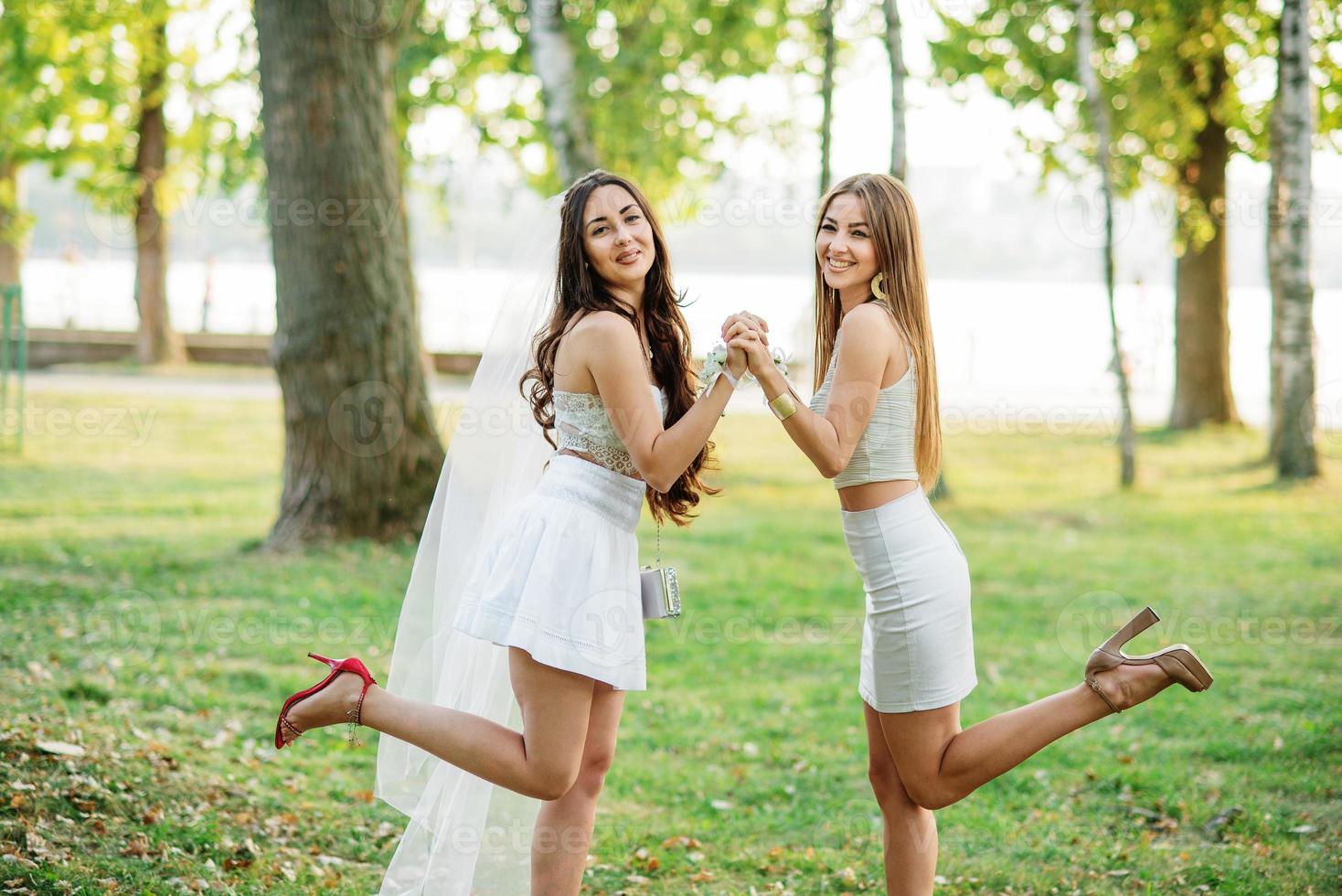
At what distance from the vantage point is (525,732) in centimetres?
319

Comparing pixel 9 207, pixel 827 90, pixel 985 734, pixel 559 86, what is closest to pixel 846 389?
pixel 985 734

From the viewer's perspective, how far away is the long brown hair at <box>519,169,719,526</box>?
3352 mm

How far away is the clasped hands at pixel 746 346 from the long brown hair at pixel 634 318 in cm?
30

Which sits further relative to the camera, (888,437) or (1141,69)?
(1141,69)

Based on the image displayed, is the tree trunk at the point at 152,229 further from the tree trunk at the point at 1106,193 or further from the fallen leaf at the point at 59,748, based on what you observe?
the fallen leaf at the point at 59,748

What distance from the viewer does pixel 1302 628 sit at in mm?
7195

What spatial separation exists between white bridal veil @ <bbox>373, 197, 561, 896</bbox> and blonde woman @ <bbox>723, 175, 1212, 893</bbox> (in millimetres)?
852

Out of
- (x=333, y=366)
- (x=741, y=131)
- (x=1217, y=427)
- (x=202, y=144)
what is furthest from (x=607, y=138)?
(x=1217, y=427)

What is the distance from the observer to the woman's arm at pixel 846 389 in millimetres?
3121

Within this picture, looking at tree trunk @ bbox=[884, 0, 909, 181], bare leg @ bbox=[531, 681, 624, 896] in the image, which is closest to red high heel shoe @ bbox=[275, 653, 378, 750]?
bare leg @ bbox=[531, 681, 624, 896]

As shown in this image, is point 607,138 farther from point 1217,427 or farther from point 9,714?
point 9,714

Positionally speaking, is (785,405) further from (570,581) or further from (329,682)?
(329,682)

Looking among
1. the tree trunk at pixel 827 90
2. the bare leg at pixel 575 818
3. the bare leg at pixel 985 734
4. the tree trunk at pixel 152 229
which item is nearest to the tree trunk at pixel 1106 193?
the tree trunk at pixel 827 90

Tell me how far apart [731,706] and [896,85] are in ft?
20.6
